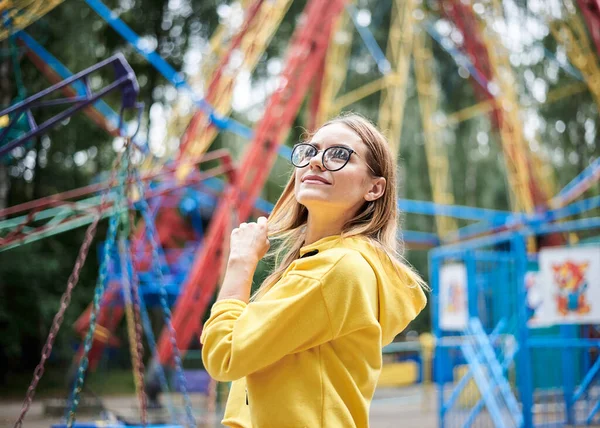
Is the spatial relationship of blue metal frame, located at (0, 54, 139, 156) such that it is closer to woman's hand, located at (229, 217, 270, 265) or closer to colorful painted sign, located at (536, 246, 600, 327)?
woman's hand, located at (229, 217, 270, 265)

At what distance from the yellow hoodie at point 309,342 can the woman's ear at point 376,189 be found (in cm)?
18

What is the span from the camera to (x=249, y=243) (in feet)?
5.47

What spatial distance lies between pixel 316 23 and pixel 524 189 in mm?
4629

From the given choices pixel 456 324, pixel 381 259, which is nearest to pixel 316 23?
pixel 456 324

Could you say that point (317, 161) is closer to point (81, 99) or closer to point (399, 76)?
point (81, 99)

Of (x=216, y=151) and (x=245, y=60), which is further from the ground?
(x=245, y=60)

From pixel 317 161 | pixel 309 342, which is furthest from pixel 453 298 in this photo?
pixel 309 342

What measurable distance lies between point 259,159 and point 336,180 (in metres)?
7.39

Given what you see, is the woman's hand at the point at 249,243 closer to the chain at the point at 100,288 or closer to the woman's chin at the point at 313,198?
the woman's chin at the point at 313,198

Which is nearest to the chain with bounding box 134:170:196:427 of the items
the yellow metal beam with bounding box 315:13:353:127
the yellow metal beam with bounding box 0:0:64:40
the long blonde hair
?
the long blonde hair

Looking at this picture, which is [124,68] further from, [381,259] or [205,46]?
[205,46]

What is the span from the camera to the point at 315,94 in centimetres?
1141

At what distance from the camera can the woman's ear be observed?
68.0 inches

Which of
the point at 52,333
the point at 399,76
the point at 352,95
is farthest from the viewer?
the point at 352,95
